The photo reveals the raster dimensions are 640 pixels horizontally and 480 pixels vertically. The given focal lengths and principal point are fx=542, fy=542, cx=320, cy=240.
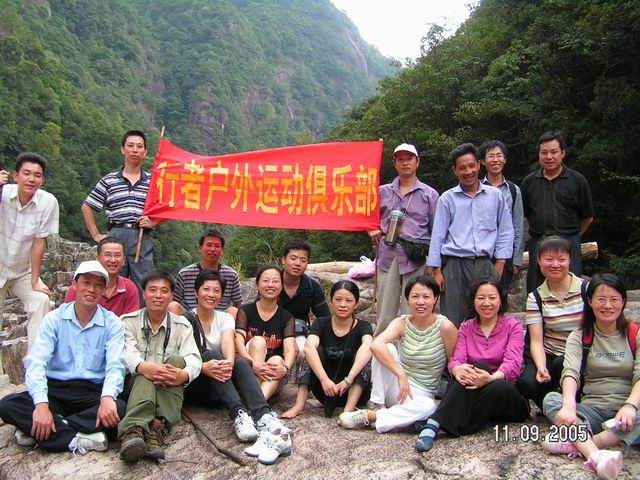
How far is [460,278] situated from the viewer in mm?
3926

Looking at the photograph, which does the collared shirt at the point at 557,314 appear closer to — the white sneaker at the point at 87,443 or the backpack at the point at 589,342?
the backpack at the point at 589,342

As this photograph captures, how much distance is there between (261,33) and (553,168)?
324 ft

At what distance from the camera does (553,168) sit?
13.9ft

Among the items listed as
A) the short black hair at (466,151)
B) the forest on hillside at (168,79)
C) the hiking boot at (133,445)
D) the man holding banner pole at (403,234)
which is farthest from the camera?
the forest on hillside at (168,79)

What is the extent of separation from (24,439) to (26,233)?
1.77 metres

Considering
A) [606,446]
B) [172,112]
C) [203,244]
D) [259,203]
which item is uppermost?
[172,112]

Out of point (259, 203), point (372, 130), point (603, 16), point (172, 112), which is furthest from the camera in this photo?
point (172, 112)

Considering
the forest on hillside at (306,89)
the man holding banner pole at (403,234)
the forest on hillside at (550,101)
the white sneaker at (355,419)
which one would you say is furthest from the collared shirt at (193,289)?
the forest on hillside at (306,89)

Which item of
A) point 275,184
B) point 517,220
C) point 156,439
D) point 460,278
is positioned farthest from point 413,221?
point 156,439

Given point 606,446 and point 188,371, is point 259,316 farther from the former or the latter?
point 606,446

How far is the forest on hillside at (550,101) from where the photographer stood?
1050 centimetres

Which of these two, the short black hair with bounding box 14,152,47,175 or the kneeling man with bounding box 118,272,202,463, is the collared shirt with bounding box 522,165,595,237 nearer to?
the kneeling man with bounding box 118,272,202,463

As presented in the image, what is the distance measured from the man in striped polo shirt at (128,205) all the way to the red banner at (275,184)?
0.73ft

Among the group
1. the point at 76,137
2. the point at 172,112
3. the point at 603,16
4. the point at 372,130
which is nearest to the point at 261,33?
the point at 172,112
